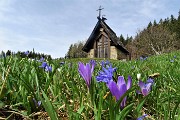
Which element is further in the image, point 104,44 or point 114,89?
point 104,44

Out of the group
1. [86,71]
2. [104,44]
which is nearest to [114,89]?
[86,71]

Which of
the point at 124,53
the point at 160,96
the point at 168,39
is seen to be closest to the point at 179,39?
the point at 168,39

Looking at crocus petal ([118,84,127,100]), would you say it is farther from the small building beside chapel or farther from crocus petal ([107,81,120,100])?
the small building beside chapel

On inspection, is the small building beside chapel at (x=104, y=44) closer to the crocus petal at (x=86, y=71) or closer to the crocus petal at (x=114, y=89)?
the crocus petal at (x=86, y=71)

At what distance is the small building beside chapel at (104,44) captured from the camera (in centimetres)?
3766

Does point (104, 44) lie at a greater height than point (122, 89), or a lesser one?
greater

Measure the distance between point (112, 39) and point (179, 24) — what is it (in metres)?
34.3

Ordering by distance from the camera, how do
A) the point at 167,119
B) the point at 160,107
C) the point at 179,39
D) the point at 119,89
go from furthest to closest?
1. the point at 179,39
2. the point at 160,107
3. the point at 167,119
4. the point at 119,89

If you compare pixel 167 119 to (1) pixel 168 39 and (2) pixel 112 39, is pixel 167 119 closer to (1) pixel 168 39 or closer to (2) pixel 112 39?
(2) pixel 112 39

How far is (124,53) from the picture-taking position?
38844 mm

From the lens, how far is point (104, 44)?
1543 inches

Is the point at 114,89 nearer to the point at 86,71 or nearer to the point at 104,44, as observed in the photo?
the point at 86,71

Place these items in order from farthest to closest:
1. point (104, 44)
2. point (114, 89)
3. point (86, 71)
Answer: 1. point (104, 44)
2. point (86, 71)
3. point (114, 89)

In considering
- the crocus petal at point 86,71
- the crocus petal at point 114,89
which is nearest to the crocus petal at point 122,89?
the crocus petal at point 114,89
